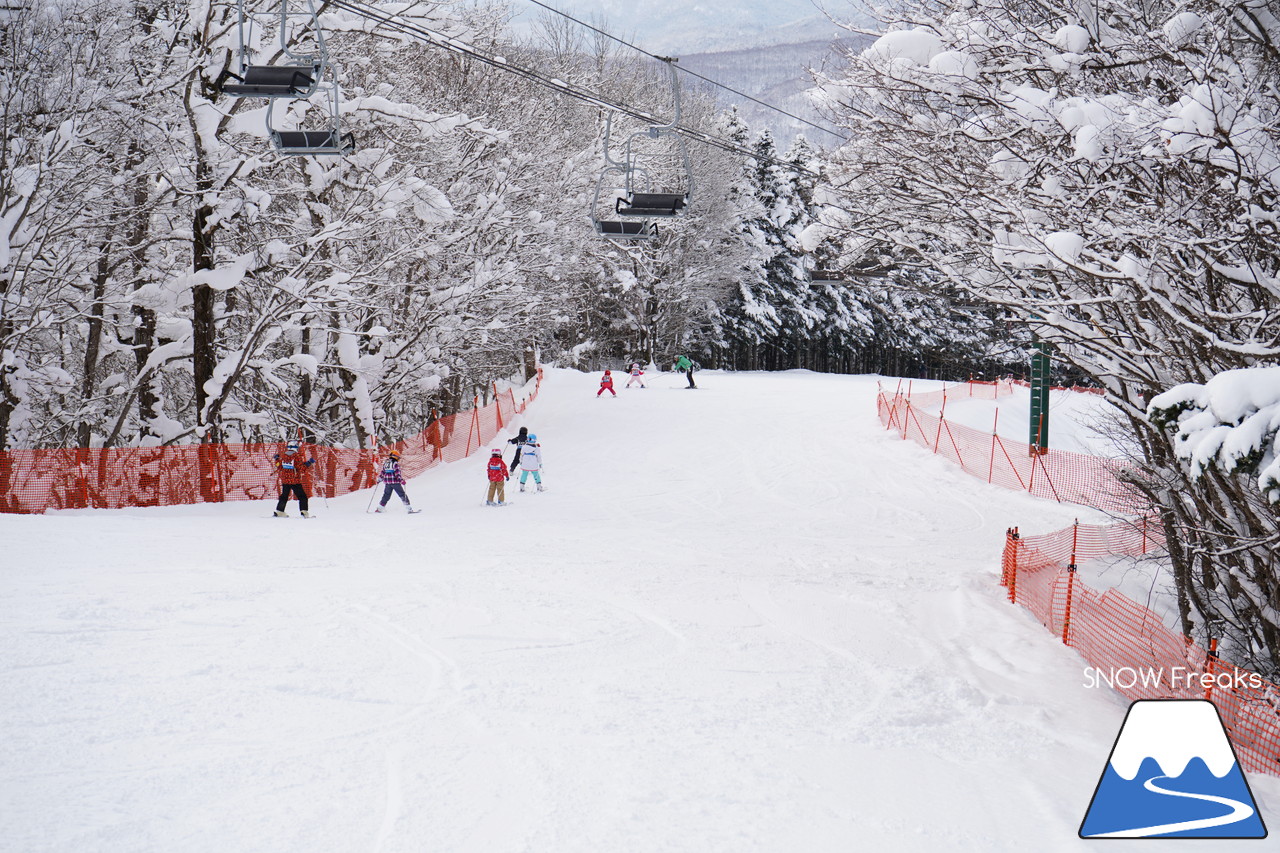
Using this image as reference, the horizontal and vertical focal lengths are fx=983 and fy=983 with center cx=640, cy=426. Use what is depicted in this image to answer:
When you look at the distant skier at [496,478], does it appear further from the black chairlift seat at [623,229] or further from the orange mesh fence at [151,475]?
the black chairlift seat at [623,229]

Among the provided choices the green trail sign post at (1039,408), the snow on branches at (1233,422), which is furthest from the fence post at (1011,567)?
the green trail sign post at (1039,408)

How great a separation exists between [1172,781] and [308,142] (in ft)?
42.6

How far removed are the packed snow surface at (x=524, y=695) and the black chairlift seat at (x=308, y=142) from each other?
5484 mm

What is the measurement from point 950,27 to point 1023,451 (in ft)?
61.8

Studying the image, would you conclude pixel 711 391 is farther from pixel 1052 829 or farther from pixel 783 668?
pixel 1052 829

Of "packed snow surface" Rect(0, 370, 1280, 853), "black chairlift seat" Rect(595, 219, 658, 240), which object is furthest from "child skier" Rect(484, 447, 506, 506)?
"black chairlift seat" Rect(595, 219, 658, 240)

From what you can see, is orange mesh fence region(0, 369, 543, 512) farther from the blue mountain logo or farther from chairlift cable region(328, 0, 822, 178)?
the blue mountain logo

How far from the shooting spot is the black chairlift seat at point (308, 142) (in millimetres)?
13547

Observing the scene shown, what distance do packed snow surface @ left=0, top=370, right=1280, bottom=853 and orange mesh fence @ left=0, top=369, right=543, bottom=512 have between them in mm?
3109

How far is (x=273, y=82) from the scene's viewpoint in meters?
11.8

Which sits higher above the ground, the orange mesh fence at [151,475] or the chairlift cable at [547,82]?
the chairlift cable at [547,82]

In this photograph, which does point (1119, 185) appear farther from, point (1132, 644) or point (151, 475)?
point (151, 475)

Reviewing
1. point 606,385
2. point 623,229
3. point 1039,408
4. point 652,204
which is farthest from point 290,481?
point 606,385

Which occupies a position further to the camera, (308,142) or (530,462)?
(530,462)
